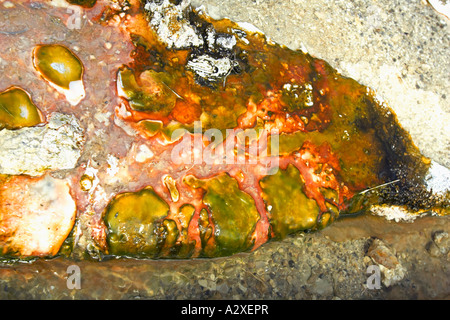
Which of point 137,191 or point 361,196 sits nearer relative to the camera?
point 137,191

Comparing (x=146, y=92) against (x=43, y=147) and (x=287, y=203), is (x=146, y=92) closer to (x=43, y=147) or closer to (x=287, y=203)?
(x=43, y=147)

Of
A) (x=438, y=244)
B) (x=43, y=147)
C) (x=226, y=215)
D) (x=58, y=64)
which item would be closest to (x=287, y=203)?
(x=226, y=215)

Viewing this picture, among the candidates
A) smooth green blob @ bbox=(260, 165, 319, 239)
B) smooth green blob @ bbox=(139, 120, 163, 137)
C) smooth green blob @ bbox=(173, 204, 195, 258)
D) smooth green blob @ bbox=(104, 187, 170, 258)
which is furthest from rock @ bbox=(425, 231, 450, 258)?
smooth green blob @ bbox=(139, 120, 163, 137)

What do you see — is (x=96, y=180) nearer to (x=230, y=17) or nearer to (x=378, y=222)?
(x=230, y=17)

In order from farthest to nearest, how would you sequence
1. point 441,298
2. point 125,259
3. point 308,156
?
1. point 441,298
2. point 308,156
3. point 125,259

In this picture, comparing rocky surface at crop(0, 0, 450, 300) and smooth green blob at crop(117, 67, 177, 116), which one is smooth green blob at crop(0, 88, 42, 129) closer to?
smooth green blob at crop(117, 67, 177, 116)
